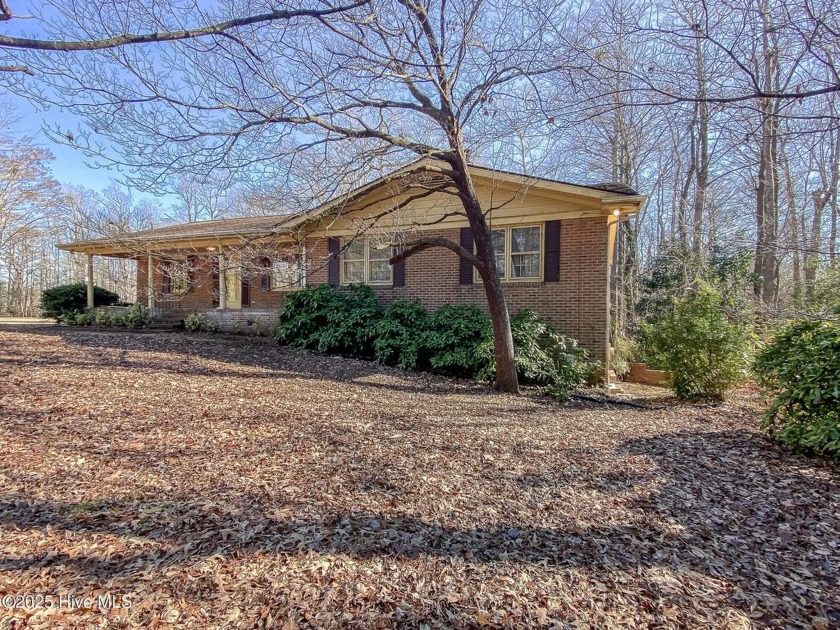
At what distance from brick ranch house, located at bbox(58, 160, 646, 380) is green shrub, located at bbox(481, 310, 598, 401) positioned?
616 millimetres

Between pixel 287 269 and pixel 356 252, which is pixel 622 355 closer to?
pixel 356 252

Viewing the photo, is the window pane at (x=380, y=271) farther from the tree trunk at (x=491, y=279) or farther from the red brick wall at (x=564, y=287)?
the tree trunk at (x=491, y=279)

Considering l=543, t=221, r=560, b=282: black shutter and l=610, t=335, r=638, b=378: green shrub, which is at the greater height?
l=543, t=221, r=560, b=282: black shutter

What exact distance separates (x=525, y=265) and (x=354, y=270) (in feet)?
15.2

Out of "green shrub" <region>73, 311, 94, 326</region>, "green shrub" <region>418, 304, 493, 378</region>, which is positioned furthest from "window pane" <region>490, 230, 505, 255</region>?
"green shrub" <region>73, 311, 94, 326</region>

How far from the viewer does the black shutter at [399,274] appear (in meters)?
10.9

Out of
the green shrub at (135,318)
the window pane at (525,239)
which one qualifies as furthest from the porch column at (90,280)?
the window pane at (525,239)

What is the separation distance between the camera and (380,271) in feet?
37.3

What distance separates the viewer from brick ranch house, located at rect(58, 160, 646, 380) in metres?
7.90

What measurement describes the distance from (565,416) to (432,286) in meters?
5.19

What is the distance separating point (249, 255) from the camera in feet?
25.2

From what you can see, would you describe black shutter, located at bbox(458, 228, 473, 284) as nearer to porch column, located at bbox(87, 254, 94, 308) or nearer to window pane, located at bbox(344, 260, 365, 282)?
window pane, located at bbox(344, 260, 365, 282)

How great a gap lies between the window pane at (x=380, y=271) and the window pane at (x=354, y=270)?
1.02 ft

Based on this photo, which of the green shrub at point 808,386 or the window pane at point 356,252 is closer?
the green shrub at point 808,386
